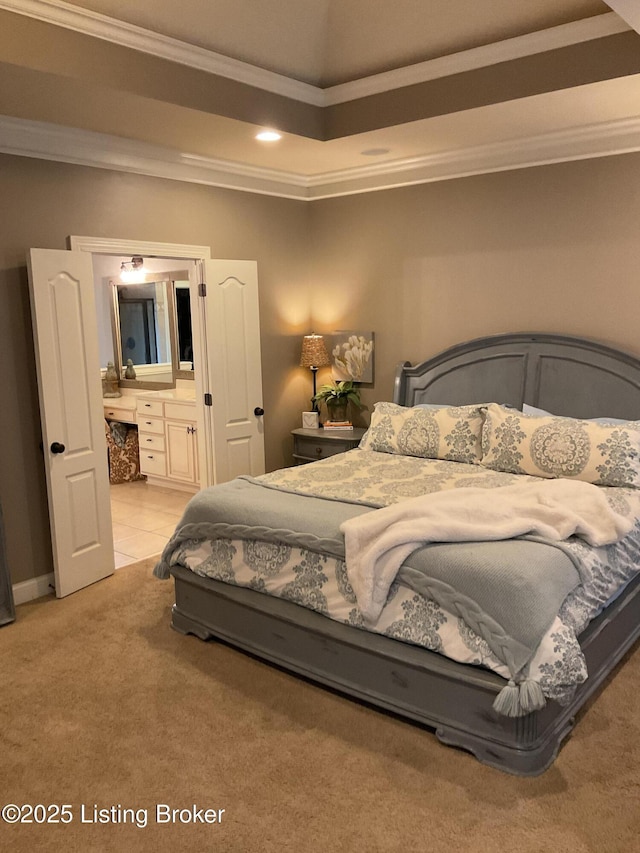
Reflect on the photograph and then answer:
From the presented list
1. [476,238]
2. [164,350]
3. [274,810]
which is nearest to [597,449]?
[476,238]

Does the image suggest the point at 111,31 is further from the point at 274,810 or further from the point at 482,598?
the point at 274,810

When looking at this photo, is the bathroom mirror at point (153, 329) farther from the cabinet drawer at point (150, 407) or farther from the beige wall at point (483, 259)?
the beige wall at point (483, 259)

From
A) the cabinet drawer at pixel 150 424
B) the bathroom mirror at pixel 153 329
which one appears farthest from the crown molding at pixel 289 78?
the cabinet drawer at pixel 150 424

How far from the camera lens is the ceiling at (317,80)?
293cm

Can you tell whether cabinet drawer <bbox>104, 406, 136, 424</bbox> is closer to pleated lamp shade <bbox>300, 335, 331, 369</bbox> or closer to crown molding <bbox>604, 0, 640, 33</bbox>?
pleated lamp shade <bbox>300, 335, 331, 369</bbox>

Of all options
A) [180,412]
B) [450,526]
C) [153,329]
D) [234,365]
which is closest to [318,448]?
[234,365]

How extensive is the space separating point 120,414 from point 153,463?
2.00ft

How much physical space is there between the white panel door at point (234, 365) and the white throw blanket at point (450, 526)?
2162 millimetres

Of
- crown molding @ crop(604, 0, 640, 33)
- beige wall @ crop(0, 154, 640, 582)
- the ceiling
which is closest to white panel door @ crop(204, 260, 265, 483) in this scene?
beige wall @ crop(0, 154, 640, 582)

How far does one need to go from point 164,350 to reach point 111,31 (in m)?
3.67

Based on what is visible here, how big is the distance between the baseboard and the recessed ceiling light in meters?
2.76

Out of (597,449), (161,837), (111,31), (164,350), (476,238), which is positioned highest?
(111,31)

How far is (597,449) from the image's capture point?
343 centimetres

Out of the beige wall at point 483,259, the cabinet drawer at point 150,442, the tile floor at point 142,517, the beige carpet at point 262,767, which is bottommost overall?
the beige carpet at point 262,767
